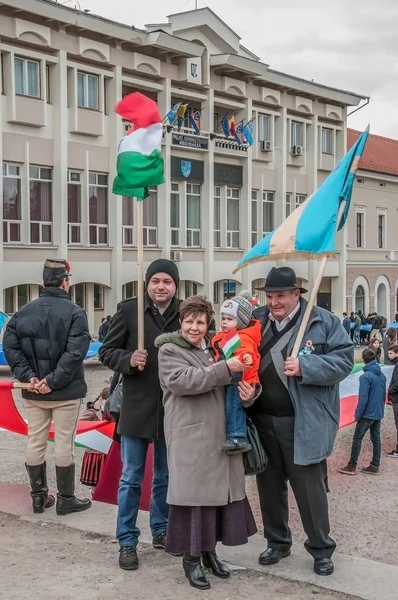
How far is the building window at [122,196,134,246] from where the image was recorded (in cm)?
3278

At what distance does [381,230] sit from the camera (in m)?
47.7

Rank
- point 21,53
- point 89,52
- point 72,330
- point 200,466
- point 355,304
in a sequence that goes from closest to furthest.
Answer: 1. point 200,466
2. point 72,330
3. point 21,53
4. point 89,52
5. point 355,304

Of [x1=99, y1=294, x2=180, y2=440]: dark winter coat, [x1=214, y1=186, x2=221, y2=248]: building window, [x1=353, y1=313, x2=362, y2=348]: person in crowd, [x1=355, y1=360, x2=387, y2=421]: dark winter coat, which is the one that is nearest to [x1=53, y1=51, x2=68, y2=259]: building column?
[x1=214, y1=186, x2=221, y2=248]: building window

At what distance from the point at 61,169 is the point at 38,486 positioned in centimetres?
2421

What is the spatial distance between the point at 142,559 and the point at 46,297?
233cm

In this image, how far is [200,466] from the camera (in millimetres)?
5109

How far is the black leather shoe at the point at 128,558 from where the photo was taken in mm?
5465

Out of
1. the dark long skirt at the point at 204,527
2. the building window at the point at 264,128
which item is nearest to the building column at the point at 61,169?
the building window at the point at 264,128

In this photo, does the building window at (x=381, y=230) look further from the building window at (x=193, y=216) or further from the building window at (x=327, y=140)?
the building window at (x=193, y=216)

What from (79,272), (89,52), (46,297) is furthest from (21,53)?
(46,297)

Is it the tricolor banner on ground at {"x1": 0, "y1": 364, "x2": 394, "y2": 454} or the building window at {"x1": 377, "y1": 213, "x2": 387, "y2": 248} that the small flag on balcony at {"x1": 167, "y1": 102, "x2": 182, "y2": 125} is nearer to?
the building window at {"x1": 377, "y1": 213, "x2": 387, "y2": 248}

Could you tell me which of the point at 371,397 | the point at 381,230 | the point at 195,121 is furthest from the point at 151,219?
the point at 371,397

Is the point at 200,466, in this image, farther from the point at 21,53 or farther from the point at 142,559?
the point at 21,53

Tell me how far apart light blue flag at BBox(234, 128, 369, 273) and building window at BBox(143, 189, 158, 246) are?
92.5 ft
